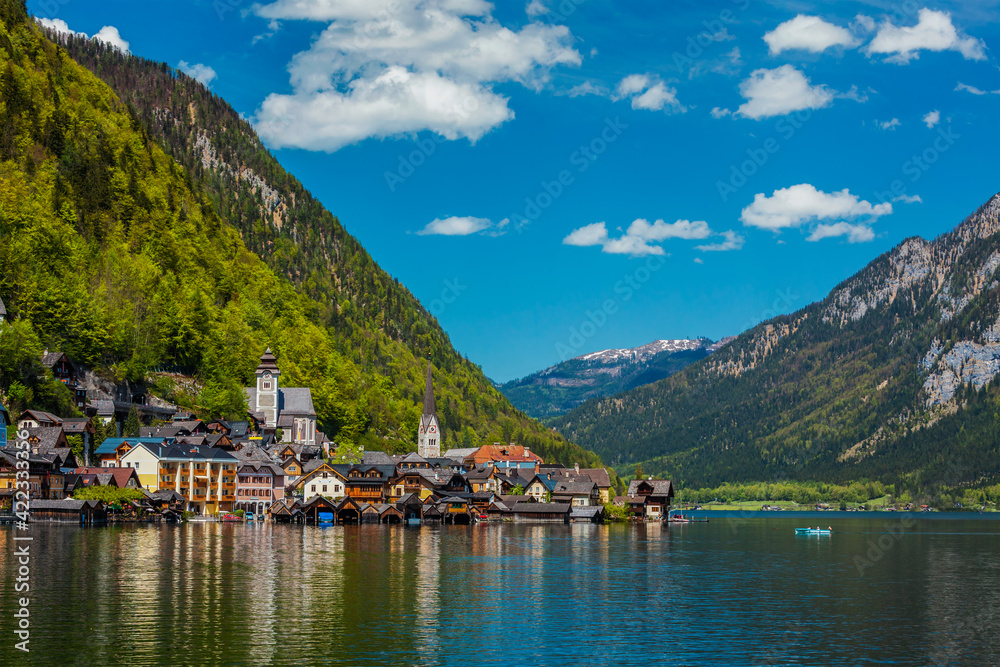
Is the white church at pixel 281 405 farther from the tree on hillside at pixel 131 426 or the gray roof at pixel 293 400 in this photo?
the tree on hillside at pixel 131 426

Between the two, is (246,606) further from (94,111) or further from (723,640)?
(94,111)

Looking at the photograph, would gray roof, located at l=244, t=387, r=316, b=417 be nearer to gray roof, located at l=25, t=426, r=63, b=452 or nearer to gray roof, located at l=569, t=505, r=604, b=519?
gray roof, located at l=569, t=505, r=604, b=519

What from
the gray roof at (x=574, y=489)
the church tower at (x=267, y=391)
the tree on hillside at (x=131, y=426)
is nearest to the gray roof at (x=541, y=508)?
the gray roof at (x=574, y=489)

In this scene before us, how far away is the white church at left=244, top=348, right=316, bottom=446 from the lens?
181 m

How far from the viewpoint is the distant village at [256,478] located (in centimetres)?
12488

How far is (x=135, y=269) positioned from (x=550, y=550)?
98.8 metres

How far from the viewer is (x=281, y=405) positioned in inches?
7249

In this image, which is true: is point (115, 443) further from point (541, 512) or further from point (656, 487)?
point (656, 487)

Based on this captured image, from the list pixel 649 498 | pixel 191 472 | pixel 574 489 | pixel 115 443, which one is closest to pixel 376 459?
pixel 574 489

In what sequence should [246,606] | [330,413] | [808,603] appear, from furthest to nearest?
[330,413], [808,603], [246,606]

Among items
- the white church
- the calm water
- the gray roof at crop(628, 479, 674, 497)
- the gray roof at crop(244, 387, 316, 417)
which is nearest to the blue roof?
the calm water

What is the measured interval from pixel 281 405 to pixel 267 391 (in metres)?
4.03

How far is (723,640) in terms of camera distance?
47938 mm

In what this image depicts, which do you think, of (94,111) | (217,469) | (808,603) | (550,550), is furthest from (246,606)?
(94,111)
